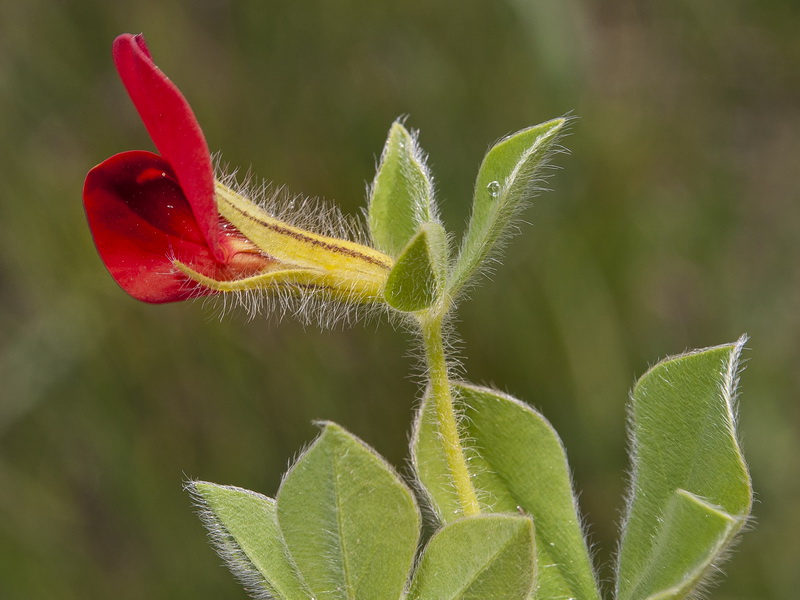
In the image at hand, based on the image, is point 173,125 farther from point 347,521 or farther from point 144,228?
point 347,521

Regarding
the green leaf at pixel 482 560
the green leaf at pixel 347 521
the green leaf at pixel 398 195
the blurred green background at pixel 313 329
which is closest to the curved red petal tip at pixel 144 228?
the green leaf at pixel 398 195

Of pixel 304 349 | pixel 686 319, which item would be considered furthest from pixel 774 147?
pixel 304 349

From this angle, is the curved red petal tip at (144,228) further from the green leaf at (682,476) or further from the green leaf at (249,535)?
the green leaf at (682,476)

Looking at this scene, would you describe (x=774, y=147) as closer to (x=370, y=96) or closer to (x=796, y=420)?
(x=796, y=420)

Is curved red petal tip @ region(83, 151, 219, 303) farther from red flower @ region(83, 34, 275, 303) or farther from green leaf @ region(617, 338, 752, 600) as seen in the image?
green leaf @ region(617, 338, 752, 600)

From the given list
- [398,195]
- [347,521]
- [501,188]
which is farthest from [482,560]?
[398,195]

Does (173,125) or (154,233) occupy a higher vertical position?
(173,125)
